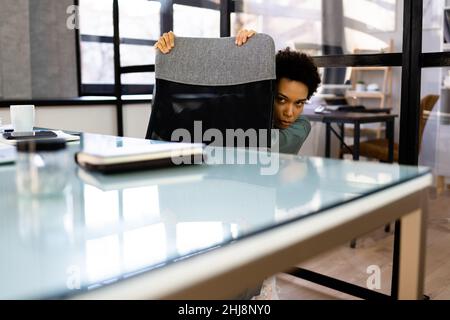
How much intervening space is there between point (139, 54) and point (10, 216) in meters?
2.71

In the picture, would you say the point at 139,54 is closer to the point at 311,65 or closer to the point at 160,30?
the point at 160,30

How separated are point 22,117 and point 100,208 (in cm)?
91

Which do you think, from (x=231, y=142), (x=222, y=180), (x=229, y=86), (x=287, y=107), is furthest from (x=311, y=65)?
(x=222, y=180)

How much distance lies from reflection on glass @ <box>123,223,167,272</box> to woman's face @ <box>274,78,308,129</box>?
125 centimetres

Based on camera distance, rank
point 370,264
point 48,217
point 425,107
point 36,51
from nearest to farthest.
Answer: point 48,217 < point 425,107 < point 370,264 < point 36,51

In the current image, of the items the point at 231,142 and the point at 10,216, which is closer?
the point at 10,216

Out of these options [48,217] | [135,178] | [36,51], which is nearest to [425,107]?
[135,178]

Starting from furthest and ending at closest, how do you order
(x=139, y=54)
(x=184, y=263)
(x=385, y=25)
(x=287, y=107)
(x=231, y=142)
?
(x=139, y=54)
(x=385, y=25)
(x=287, y=107)
(x=231, y=142)
(x=184, y=263)

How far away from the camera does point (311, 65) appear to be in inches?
69.4

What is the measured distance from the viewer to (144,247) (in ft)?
1.45

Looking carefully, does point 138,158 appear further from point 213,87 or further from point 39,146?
point 213,87

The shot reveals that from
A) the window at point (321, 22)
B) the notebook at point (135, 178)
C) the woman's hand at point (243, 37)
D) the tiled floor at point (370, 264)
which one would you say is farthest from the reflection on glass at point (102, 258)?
the window at point (321, 22)

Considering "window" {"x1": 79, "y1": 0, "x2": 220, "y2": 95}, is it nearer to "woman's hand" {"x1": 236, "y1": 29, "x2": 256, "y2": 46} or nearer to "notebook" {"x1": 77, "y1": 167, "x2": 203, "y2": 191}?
"woman's hand" {"x1": 236, "y1": 29, "x2": 256, "y2": 46}

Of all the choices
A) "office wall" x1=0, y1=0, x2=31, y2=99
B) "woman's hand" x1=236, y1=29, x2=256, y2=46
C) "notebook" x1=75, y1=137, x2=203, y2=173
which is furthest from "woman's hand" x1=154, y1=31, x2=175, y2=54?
"office wall" x1=0, y1=0, x2=31, y2=99
